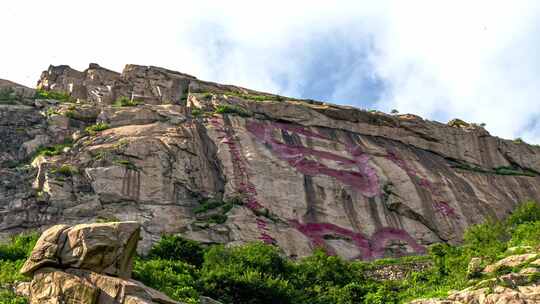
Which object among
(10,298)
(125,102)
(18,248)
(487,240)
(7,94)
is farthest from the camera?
(7,94)

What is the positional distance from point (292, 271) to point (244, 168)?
8902 millimetres

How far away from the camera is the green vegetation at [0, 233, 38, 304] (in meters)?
22.2

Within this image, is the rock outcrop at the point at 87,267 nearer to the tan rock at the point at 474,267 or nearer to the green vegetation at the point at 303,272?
the green vegetation at the point at 303,272

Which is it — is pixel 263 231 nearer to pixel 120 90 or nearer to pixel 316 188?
pixel 316 188

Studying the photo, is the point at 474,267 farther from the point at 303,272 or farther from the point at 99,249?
the point at 99,249

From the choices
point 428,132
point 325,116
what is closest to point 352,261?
point 325,116

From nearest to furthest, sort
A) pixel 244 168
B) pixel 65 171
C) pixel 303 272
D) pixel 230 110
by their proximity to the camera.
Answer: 1. pixel 303 272
2. pixel 65 171
3. pixel 244 168
4. pixel 230 110

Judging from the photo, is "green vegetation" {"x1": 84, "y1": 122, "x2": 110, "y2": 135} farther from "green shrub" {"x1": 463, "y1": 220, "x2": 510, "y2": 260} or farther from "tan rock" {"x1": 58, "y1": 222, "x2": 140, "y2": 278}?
"tan rock" {"x1": 58, "y1": 222, "x2": 140, "y2": 278}

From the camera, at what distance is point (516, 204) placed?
45.5 metres

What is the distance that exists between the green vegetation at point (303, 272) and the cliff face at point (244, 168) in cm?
281

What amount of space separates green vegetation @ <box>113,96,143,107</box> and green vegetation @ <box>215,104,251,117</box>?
4.83 metres

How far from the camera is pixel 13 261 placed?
1110 inches

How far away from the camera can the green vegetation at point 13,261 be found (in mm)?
22250

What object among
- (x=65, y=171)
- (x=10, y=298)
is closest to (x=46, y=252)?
(x=10, y=298)
